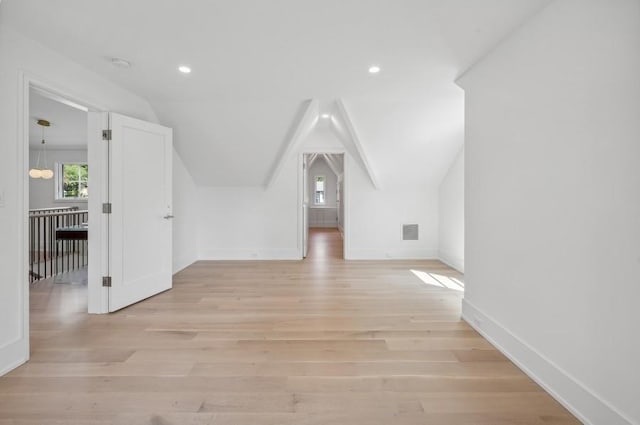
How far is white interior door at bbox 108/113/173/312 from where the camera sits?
2.99m

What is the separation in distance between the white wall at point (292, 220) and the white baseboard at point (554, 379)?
308 cm

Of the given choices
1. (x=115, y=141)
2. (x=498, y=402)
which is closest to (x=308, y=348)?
(x=498, y=402)

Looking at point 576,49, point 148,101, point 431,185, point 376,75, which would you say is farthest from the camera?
point 431,185

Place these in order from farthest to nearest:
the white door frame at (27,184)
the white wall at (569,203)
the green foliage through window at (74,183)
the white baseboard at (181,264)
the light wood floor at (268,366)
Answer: the green foliage through window at (74,183) < the white baseboard at (181,264) < the white door frame at (27,184) < the light wood floor at (268,366) < the white wall at (569,203)

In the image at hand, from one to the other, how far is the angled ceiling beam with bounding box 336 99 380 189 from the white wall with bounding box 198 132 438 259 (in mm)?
276

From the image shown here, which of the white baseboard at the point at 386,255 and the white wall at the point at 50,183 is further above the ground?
the white wall at the point at 50,183

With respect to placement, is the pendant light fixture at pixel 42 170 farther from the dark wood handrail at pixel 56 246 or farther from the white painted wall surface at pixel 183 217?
the white painted wall surface at pixel 183 217

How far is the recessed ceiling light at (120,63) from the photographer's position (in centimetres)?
256

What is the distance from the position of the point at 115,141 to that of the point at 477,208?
3.61 m

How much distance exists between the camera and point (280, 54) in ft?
8.03

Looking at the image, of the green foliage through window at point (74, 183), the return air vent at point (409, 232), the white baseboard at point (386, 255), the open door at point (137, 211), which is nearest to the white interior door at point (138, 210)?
the open door at point (137, 211)

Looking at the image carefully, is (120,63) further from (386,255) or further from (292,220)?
(386,255)

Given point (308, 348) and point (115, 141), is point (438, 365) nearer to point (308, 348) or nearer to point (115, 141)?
point (308, 348)

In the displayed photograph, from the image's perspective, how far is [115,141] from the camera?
299cm
